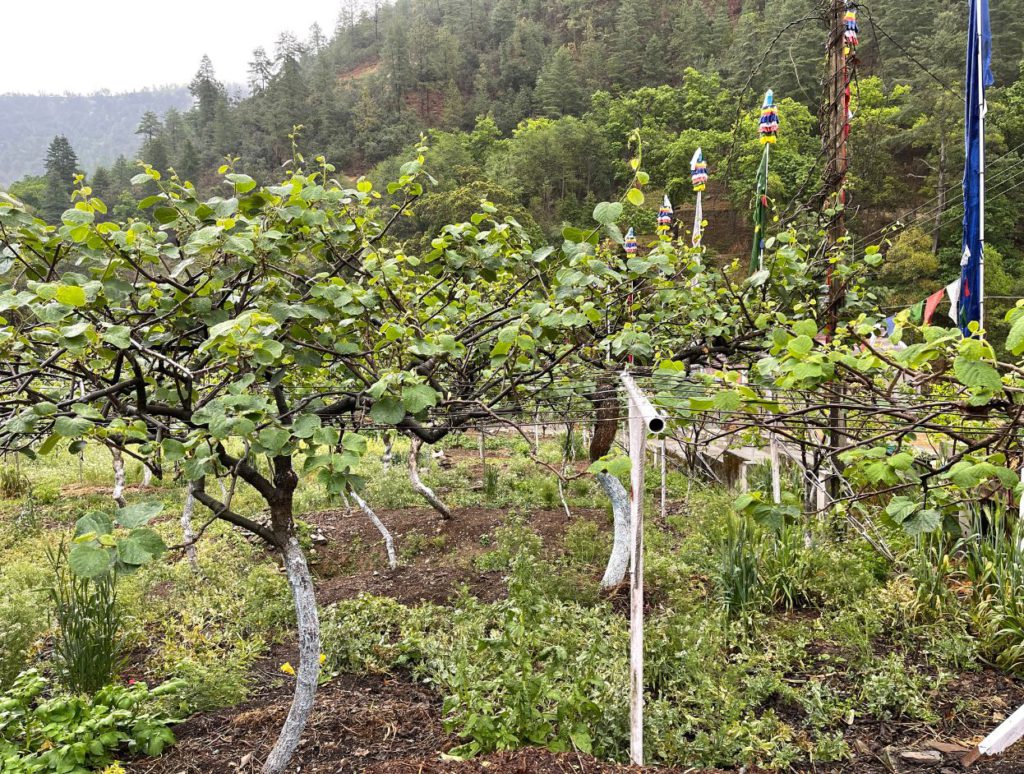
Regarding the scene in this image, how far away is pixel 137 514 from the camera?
1.35 metres

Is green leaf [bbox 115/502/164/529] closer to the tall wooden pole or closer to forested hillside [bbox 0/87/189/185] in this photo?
the tall wooden pole

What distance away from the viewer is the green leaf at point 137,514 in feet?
4.31

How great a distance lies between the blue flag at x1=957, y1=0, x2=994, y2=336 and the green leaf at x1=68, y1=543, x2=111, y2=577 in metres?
6.20

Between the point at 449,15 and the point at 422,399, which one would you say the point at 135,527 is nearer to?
the point at 422,399

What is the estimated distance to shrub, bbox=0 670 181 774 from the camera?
8.20 feet

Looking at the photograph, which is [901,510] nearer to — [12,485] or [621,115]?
[12,485]

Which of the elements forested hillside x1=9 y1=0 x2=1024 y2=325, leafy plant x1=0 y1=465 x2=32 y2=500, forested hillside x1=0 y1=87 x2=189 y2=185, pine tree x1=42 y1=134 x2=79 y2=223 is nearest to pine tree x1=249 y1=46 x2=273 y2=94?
forested hillside x1=9 y1=0 x2=1024 y2=325

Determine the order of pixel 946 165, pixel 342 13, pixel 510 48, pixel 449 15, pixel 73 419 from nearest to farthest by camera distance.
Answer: pixel 73 419 < pixel 946 165 < pixel 510 48 < pixel 449 15 < pixel 342 13

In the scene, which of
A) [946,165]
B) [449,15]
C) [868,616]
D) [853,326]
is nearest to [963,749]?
[868,616]

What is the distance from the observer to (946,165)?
902 inches

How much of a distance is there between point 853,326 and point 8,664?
15.8 ft

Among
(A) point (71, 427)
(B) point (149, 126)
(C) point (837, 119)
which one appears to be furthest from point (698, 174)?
→ (B) point (149, 126)

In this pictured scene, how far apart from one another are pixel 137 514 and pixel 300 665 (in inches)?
58.9

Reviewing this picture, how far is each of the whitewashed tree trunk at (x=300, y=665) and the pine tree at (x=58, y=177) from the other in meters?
43.7
